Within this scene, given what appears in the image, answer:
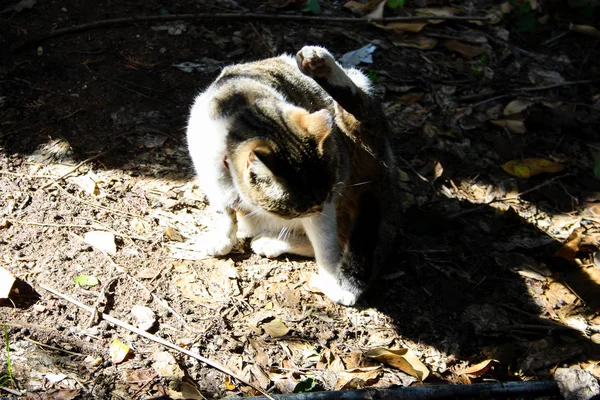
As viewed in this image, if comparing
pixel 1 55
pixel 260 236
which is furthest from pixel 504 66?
pixel 1 55

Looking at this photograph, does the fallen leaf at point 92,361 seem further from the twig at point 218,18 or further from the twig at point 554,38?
the twig at point 554,38

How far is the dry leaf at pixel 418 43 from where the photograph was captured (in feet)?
17.1

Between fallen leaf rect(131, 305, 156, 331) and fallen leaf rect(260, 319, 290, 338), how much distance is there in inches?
22.9

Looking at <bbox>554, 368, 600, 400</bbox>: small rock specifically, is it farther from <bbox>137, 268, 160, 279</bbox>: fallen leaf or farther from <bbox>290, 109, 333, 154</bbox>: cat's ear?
<bbox>137, 268, 160, 279</bbox>: fallen leaf

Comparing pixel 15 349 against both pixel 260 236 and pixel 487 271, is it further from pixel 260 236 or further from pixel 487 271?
pixel 487 271

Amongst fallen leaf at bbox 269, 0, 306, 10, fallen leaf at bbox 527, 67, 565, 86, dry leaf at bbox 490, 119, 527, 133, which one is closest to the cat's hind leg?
dry leaf at bbox 490, 119, 527, 133

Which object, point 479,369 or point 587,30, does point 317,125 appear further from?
point 587,30

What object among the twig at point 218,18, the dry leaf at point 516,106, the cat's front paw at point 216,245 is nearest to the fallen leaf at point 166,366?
the cat's front paw at point 216,245

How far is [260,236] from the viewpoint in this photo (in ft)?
12.3

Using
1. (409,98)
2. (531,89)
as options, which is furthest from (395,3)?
(531,89)

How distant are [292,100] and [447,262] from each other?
1417mm

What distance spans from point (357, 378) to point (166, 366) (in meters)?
0.94

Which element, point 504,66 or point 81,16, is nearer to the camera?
point 81,16

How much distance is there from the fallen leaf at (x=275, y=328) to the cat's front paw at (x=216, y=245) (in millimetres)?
549
